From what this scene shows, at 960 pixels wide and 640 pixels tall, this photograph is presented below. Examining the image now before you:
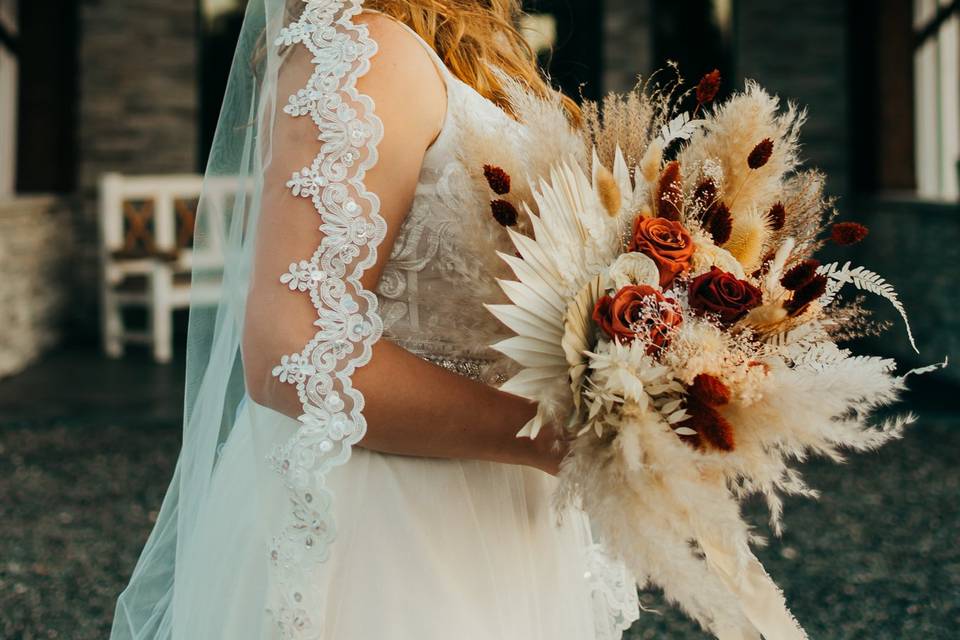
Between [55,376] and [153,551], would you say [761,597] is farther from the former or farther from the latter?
[55,376]

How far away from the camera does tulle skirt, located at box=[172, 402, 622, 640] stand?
1.46 m

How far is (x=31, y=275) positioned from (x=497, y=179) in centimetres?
834

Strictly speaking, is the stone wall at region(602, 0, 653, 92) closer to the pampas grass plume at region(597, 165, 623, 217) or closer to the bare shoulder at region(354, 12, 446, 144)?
the bare shoulder at region(354, 12, 446, 144)

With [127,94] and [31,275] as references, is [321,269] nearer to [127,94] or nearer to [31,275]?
[31,275]

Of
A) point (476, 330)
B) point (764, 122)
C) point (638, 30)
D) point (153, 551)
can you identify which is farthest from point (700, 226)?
point (638, 30)

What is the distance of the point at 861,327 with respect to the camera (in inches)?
52.2

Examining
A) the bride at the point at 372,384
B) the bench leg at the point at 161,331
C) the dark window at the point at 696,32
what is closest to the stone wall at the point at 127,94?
the bench leg at the point at 161,331

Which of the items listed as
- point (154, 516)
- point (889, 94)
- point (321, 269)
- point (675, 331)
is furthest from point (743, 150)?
point (889, 94)

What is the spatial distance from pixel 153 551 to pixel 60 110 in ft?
29.2

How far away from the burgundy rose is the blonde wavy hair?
0.40 m

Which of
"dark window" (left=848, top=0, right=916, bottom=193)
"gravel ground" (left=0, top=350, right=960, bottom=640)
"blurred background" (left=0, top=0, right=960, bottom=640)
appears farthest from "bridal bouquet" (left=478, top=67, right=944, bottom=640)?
"dark window" (left=848, top=0, right=916, bottom=193)

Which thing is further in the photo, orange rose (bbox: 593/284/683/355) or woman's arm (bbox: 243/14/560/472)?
woman's arm (bbox: 243/14/560/472)

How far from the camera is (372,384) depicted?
139 cm

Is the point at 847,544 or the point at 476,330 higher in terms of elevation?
the point at 476,330
